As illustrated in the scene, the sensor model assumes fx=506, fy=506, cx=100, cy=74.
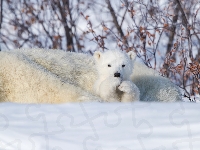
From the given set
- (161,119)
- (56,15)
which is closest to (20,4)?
(56,15)

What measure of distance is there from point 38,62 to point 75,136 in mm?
1656

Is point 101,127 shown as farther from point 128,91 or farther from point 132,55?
point 132,55

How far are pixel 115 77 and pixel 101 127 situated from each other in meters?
1.09

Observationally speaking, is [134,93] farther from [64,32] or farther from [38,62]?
[64,32]

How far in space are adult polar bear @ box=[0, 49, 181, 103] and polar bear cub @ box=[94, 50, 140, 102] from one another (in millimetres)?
90

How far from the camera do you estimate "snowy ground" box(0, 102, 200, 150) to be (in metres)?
2.15

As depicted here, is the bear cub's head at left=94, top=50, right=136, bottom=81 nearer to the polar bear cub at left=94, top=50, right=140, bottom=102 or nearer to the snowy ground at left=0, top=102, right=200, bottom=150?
the polar bear cub at left=94, top=50, right=140, bottom=102

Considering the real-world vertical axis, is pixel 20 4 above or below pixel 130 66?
above

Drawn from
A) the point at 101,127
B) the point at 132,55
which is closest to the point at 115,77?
the point at 132,55

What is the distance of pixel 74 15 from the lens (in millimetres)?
8766

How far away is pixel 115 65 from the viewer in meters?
3.53

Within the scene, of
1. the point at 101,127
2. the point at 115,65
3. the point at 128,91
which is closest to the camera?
the point at 101,127

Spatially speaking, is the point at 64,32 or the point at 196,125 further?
the point at 64,32

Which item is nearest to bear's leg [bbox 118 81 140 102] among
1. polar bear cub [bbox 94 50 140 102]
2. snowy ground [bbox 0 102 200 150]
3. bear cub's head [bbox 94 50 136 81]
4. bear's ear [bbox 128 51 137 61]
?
polar bear cub [bbox 94 50 140 102]
